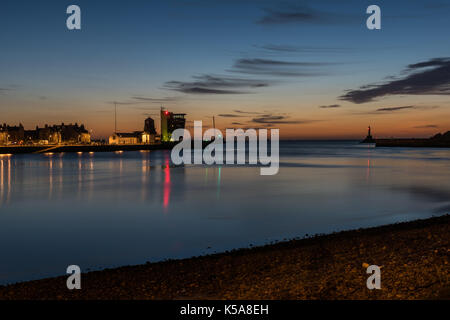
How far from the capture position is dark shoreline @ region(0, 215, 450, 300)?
7293 millimetres

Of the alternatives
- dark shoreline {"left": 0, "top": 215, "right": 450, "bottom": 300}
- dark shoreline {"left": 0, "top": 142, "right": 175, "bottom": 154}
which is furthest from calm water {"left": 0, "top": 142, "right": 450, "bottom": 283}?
dark shoreline {"left": 0, "top": 142, "right": 175, "bottom": 154}

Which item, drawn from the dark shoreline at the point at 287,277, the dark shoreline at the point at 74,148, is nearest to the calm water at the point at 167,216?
the dark shoreline at the point at 287,277

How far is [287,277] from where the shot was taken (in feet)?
27.5

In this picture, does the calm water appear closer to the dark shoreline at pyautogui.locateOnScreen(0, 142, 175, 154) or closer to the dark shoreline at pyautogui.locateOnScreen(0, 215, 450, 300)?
the dark shoreline at pyautogui.locateOnScreen(0, 215, 450, 300)

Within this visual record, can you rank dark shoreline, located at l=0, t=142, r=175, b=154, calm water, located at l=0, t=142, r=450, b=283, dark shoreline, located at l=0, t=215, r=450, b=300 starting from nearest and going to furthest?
dark shoreline, located at l=0, t=215, r=450, b=300 < calm water, located at l=0, t=142, r=450, b=283 < dark shoreline, located at l=0, t=142, r=175, b=154

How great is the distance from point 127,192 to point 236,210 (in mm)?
13257

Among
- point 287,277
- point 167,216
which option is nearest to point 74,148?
point 167,216

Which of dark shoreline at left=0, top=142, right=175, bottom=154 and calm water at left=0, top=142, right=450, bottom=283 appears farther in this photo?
dark shoreline at left=0, top=142, right=175, bottom=154

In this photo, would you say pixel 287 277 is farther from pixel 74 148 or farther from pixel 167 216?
pixel 74 148

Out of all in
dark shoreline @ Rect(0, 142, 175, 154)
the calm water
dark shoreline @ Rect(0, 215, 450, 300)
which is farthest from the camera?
dark shoreline @ Rect(0, 142, 175, 154)

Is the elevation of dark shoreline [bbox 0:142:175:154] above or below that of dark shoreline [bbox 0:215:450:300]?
above

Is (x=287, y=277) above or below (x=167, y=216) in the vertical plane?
above

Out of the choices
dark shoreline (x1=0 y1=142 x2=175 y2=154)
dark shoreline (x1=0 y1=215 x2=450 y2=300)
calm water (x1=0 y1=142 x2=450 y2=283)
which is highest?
dark shoreline (x1=0 y1=142 x2=175 y2=154)
